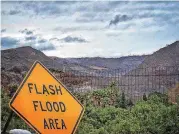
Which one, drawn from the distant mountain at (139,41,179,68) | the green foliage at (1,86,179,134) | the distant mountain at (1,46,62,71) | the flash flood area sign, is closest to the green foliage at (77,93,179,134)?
the green foliage at (1,86,179,134)

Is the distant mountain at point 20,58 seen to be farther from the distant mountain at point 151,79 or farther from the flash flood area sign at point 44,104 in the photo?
the flash flood area sign at point 44,104

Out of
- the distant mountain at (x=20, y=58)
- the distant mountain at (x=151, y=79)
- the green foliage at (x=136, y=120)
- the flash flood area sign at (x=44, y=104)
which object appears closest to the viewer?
the flash flood area sign at (x=44, y=104)

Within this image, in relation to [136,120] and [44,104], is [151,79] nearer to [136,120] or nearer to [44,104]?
[136,120]

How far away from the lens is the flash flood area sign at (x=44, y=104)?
464 centimetres

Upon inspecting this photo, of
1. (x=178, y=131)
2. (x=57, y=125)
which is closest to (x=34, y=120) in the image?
(x=57, y=125)

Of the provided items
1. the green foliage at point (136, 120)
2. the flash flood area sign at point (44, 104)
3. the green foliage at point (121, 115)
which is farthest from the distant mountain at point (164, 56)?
the flash flood area sign at point (44, 104)

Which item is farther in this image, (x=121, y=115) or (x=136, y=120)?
(x=121, y=115)

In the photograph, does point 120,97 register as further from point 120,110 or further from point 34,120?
point 34,120

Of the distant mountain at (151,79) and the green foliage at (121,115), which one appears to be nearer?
the green foliage at (121,115)

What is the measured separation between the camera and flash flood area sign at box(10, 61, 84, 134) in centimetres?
464

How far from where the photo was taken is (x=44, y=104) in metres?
4.75

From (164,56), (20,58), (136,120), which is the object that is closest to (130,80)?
(136,120)

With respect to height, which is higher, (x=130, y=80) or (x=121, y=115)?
(x=130, y=80)

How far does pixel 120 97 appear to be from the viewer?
13570 mm
